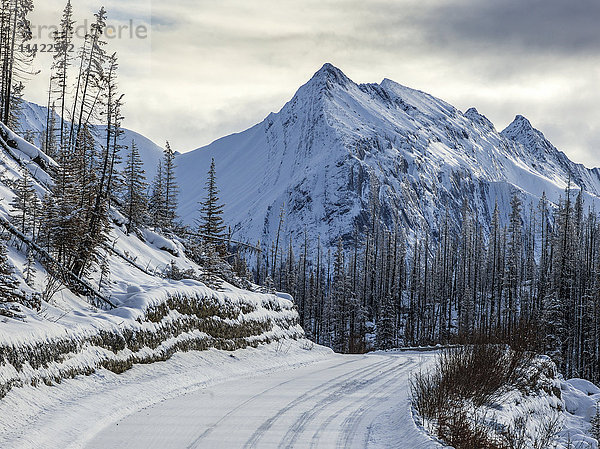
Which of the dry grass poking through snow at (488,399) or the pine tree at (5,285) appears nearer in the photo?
the dry grass poking through snow at (488,399)

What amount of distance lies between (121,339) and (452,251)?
9408cm

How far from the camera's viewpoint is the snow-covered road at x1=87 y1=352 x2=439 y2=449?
8838 millimetres

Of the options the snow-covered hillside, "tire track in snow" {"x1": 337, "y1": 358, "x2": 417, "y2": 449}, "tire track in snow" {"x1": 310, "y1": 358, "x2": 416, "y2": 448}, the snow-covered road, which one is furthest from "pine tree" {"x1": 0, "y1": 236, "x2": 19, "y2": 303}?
"tire track in snow" {"x1": 337, "y1": 358, "x2": 417, "y2": 449}

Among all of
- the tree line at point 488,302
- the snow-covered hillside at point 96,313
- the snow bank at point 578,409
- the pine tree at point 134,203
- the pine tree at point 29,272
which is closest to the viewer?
the snow-covered hillside at point 96,313

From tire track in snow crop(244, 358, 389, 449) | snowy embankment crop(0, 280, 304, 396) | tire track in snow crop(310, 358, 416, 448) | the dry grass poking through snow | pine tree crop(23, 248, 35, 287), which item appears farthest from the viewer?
pine tree crop(23, 248, 35, 287)

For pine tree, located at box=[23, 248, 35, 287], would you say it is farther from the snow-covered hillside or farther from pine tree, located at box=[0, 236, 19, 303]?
pine tree, located at box=[0, 236, 19, 303]

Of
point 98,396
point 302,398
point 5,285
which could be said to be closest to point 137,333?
point 98,396

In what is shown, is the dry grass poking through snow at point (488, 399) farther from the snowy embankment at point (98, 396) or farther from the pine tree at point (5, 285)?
the pine tree at point (5, 285)

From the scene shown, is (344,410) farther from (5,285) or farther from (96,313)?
(5,285)

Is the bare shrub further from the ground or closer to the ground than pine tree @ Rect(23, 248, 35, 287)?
closer to the ground

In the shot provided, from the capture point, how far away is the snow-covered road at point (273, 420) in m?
8.84

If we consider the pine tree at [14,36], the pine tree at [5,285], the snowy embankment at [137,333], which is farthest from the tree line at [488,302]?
the pine tree at [14,36]

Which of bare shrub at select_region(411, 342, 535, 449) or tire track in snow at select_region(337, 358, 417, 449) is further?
bare shrub at select_region(411, 342, 535, 449)

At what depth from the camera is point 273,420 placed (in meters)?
10.4
